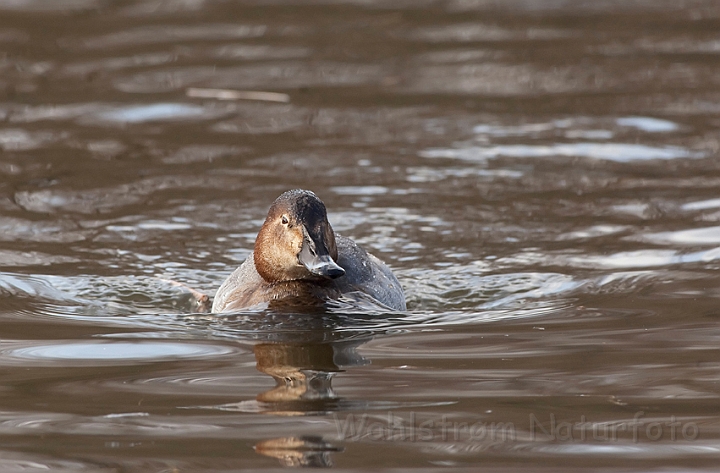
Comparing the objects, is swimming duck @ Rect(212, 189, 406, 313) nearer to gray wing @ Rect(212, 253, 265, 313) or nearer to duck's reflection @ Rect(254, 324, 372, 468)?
gray wing @ Rect(212, 253, 265, 313)

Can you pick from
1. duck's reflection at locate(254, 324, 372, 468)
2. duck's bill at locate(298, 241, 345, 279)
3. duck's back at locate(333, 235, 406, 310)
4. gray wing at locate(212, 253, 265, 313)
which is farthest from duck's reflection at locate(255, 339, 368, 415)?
gray wing at locate(212, 253, 265, 313)

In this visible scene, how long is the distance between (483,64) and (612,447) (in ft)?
30.9

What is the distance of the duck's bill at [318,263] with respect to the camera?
610cm

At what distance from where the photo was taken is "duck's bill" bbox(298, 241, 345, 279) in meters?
6.10

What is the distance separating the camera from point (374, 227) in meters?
9.14

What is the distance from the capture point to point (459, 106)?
1211cm

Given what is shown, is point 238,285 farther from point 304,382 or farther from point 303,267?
point 304,382

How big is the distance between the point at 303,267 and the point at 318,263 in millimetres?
280

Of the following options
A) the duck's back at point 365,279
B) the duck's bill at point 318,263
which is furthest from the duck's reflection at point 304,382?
the duck's back at point 365,279

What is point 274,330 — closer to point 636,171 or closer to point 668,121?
point 636,171

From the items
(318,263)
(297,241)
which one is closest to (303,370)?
(318,263)

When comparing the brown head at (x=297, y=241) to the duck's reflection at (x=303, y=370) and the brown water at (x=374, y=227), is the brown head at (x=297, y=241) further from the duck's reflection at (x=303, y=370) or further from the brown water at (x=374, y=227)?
the duck's reflection at (x=303, y=370)

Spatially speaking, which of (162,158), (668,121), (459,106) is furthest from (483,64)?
(162,158)

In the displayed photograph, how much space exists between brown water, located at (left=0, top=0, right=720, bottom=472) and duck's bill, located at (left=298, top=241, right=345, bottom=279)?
331mm
